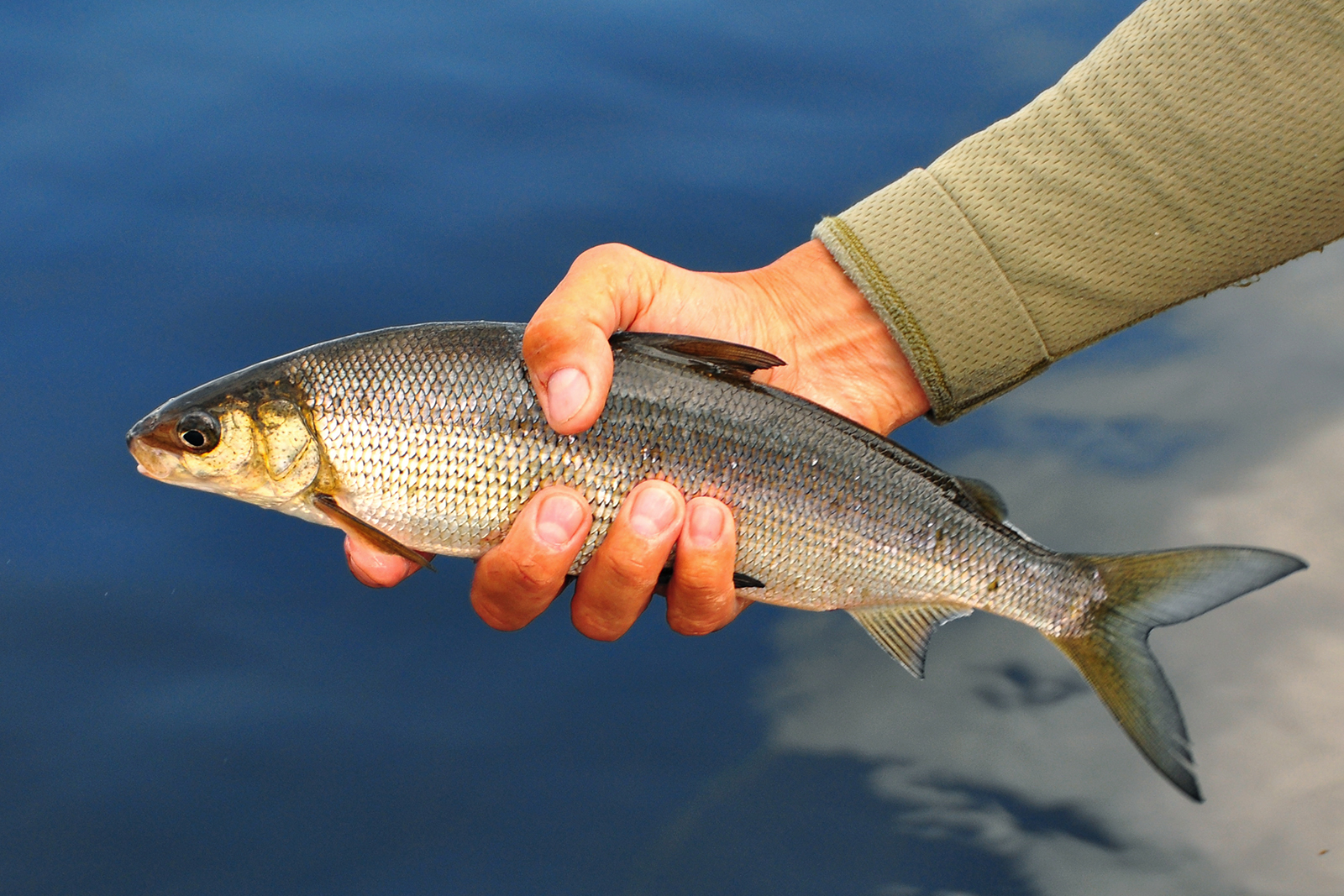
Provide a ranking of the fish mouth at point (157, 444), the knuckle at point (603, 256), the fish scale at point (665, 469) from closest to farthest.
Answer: the fish scale at point (665, 469) < the fish mouth at point (157, 444) < the knuckle at point (603, 256)

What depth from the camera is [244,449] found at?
11.5ft

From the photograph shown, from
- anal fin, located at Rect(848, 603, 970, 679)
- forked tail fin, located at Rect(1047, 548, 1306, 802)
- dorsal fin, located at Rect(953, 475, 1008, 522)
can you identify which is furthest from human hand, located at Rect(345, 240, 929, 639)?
forked tail fin, located at Rect(1047, 548, 1306, 802)

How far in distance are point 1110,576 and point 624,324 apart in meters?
1.90

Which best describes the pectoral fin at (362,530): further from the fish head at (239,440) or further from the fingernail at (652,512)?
the fingernail at (652,512)

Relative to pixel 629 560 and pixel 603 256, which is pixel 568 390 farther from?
pixel 603 256

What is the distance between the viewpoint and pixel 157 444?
3.53 metres

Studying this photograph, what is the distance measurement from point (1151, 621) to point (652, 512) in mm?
1678

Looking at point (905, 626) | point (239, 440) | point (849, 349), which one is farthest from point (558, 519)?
point (849, 349)

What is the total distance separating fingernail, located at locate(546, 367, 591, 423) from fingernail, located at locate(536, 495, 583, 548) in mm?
283

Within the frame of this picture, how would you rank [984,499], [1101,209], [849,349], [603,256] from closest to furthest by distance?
[984,499] → [603,256] → [1101,209] → [849,349]

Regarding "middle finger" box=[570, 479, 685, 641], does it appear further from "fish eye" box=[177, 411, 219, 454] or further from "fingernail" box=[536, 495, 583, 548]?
"fish eye" box=[177, 411, 219, 454]

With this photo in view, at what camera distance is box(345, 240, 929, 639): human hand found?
3420 mm

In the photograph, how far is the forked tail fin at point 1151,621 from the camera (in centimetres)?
337

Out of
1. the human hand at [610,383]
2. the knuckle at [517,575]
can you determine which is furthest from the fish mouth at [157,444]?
the knuckle at [517,575]
